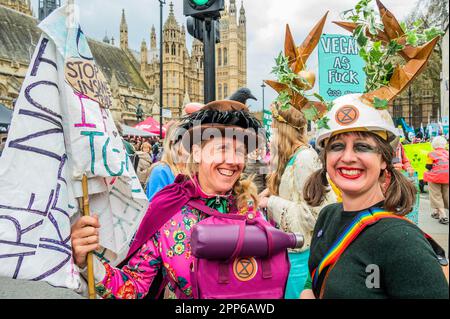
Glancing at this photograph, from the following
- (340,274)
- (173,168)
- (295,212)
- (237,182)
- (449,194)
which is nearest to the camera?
(449,194)

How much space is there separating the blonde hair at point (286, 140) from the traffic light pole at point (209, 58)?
1569 millimetres

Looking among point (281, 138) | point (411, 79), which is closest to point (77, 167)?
point (411, 79)

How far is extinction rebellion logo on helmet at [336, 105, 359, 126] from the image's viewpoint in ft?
6.00

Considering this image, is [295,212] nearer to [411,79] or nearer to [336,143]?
[336,143]

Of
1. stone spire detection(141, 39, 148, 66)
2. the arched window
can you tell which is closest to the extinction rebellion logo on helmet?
stone spire detection(141, 39, 148, 66)

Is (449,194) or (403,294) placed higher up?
(449,194)

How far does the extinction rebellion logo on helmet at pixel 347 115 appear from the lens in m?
1.83

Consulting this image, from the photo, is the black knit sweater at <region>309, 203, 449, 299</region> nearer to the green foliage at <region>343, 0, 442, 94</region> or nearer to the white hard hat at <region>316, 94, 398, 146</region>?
the white hard hat at <region>316, 94, 398, 146</region>

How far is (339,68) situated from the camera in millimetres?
4254

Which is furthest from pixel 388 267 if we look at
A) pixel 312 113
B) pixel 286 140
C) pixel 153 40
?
pixel 153 40

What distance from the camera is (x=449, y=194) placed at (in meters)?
1.10

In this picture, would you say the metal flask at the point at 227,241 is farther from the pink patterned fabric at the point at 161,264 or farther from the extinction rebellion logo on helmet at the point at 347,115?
the extinction rebellion logo on helmet at the point at 347,115

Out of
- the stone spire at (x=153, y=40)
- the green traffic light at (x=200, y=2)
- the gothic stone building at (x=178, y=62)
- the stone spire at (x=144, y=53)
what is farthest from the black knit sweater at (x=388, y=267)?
the stone spire at (x=153, y=40)
